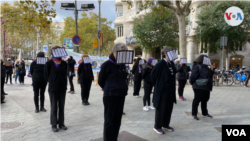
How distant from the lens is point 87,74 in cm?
792

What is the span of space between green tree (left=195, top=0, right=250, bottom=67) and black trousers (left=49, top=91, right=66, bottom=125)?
22913 millimetres

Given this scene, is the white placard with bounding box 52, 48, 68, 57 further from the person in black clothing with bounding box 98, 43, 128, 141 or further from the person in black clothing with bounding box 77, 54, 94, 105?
the person in black clothing with bounding box 77, 54, 94, 105

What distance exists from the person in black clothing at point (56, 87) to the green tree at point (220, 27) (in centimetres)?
2276

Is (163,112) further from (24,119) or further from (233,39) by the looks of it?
(233,39)

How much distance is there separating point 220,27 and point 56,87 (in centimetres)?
2339

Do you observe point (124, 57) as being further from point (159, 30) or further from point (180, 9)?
point (159, 30)

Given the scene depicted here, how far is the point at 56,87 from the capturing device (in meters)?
4.86

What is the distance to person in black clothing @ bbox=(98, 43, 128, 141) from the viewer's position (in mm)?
3580

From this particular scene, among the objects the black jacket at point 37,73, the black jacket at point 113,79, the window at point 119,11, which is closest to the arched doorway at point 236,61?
the window at point 119,11

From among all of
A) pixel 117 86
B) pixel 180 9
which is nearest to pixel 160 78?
pixel 117 86

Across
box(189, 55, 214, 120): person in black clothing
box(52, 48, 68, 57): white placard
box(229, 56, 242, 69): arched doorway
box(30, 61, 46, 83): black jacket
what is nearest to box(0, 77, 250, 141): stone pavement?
box(189, 55, 214, 120): person in black clothing

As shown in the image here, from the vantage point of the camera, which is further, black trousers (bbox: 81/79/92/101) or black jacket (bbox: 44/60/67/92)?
A: black trousers (bbox: 81/79/92/101)

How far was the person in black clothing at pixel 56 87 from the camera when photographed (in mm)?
4859

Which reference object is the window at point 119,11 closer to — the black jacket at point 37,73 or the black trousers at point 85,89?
the black trousers at point 85,89
